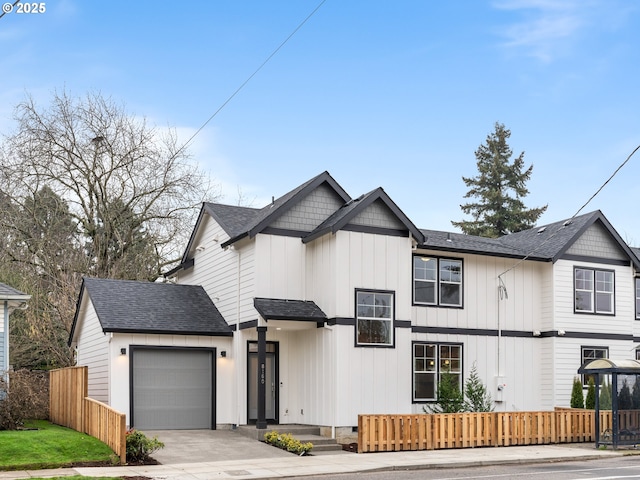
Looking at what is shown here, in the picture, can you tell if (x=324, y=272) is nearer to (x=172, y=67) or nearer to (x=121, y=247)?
(x=172, y=67)

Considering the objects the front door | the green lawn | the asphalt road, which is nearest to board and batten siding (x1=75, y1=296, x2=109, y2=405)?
the green lawn

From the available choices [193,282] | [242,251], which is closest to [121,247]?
[193,282]

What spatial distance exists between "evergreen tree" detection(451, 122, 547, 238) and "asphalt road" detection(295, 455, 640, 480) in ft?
131

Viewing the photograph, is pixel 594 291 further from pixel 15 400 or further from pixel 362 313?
pixel 15 400

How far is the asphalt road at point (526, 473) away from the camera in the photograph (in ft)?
52.5

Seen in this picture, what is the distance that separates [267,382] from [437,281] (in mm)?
6405

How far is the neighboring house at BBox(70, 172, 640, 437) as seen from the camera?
2259 centimetres

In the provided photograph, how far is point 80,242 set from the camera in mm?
36312

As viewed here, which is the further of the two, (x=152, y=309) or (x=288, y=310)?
(x=152, y=309)

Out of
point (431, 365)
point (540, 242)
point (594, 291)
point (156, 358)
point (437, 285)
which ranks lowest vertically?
point (431, 365)

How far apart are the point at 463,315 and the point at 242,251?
7541 millimetres

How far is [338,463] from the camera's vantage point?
723 inches

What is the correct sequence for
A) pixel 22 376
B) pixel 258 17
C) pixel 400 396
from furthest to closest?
pixel 400 396
pixel 22 376
pixel 258 17

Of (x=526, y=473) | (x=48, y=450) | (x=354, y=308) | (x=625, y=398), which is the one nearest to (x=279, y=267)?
(x=354, y=308)
